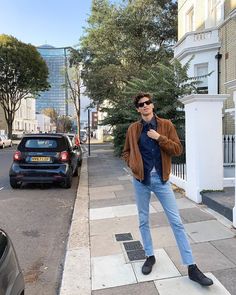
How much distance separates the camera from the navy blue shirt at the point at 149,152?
13.5 ft

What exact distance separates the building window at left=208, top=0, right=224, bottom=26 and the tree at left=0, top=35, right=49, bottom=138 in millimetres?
28540

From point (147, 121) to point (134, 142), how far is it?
26cm

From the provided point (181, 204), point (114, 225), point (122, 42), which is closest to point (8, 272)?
point (114, 225)

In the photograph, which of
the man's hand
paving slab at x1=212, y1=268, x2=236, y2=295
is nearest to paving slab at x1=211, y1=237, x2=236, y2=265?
paving slab at x1=212, y1=268, x2=236, y2=295

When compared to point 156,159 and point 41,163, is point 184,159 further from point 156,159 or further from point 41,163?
point 156,159

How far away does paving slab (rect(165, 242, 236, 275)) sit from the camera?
439cm

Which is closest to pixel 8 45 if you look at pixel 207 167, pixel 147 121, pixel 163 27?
pixel 163 27

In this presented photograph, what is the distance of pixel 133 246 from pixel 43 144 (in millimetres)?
6469

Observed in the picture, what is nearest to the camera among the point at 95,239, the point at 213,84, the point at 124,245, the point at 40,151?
the point at 124,245

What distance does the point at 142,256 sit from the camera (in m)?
4.92

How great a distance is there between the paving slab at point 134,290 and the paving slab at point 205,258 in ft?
1.52

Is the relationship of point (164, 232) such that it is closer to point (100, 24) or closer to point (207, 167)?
point (207, 167)

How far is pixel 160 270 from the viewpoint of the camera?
4398 millimetres

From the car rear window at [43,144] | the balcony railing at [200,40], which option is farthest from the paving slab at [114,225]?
the balcony railing at [200,40]
